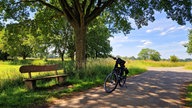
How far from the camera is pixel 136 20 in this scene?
20.9m

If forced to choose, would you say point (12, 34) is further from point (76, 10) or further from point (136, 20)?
point (136, 20)

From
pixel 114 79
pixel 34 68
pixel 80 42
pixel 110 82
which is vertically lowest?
pixel 110 82

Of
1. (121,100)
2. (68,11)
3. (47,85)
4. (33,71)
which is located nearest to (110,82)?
(121,100)

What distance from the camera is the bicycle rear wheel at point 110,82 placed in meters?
9.76

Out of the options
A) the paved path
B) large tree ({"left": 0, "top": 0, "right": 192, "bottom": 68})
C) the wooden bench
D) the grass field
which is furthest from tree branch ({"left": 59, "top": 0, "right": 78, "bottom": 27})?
the paved path

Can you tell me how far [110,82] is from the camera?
10.0m

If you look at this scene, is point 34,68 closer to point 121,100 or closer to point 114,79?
point 114,79

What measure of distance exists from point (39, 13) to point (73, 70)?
27.6 ft

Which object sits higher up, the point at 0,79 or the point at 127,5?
the point at 127,5

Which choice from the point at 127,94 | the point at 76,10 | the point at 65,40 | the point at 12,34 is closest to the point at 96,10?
the point at 76,10

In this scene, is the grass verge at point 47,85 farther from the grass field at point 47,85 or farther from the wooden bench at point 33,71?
the wooden bench at point 33,71

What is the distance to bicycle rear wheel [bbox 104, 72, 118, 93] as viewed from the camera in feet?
32.0

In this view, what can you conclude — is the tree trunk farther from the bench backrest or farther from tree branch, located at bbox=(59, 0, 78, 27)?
the bench backrest

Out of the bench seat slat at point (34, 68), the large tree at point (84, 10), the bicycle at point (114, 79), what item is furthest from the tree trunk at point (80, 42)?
the bicycle at point (114, 79)
